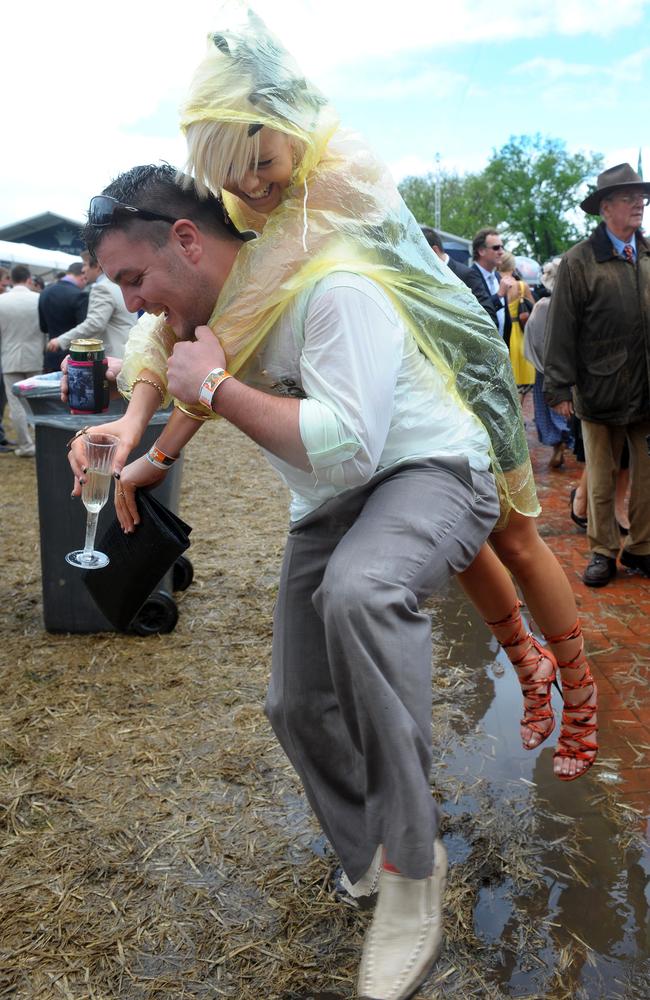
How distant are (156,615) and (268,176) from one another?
3.17 m

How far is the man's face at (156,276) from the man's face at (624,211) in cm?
392

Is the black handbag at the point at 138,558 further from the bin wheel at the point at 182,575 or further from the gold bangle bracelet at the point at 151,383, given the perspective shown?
the bin wheel at the point at 182,575

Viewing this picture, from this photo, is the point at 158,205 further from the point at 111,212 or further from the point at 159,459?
the point at 159,459

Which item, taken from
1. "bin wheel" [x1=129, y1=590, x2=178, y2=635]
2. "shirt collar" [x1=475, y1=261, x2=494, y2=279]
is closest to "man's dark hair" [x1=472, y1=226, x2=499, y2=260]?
"shirt collar" [x1=475, y1=261, x2=494, y2=279]

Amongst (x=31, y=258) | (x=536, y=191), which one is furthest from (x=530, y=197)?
(x=31, y=258)

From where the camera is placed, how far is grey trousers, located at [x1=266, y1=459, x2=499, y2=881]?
1958 millimetres

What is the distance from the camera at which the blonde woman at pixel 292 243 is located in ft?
6.58

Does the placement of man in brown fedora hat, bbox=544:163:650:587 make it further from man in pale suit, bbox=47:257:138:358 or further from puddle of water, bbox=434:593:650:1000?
man in pale suit, bbox=47:257:138:358

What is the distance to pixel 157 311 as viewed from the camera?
2.25 m

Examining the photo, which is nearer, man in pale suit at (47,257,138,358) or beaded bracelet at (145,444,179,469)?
beaded bracelet at (145,444,179,469)

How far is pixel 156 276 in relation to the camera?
6.99 ft

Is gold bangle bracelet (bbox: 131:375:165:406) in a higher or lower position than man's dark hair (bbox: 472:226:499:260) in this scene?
higher

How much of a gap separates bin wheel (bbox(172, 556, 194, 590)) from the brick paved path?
2268 mm

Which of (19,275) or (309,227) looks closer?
(309,227)
